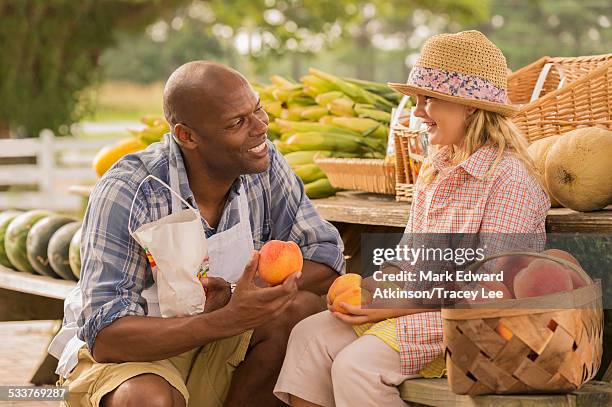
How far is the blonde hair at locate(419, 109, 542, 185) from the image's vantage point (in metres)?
3.36

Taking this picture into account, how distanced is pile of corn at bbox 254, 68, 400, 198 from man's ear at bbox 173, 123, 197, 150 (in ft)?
5.51

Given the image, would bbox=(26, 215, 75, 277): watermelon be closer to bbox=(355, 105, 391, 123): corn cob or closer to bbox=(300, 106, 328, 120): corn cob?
bbox=(300, 106, 328, 120): corn cob

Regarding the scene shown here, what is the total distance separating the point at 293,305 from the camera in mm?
3697

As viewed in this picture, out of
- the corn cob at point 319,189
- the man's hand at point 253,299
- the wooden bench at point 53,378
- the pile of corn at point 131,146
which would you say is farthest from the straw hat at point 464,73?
the pile of corn at point 131,146

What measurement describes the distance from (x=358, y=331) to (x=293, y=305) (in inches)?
13.8

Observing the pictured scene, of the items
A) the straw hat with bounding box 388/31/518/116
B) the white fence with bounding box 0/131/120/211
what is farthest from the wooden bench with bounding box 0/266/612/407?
the white fence with bounding box 0/131/120/211

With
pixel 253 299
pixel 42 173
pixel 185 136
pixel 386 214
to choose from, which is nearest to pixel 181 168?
pixel 185 136

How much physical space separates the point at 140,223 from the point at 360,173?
1.63 metres

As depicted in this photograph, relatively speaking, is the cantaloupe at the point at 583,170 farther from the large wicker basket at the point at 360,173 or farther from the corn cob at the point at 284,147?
the corn cob at the point at 284,147

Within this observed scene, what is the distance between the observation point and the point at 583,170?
352cm

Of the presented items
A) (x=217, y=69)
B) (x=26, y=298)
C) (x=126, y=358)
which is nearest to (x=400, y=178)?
(x=217, y=69)

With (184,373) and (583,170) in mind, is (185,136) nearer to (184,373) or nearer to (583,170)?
(184,373)

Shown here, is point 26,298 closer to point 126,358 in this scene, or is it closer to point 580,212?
point 126,358

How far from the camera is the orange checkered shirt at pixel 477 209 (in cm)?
A: 319
